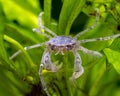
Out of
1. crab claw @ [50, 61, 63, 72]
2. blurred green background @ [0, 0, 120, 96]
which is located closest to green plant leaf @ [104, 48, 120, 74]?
blurred green background @ [0, 0, 120, 96]

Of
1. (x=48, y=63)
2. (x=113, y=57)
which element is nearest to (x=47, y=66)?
(x=48, y=63)

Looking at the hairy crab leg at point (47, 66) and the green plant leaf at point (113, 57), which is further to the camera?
the hairy crab leg at point (47, 66)

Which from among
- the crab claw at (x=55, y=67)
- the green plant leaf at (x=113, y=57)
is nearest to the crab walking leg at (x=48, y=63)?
the crab claw at (x=55, y=67)

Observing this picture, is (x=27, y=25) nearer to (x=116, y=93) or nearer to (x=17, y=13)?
(x=17, y=13)

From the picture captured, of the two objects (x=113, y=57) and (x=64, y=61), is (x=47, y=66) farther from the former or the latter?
(x=113, y=57)

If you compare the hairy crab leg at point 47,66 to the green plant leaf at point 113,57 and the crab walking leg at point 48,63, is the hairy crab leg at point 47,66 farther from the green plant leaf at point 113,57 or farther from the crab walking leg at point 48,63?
the green plant leaf at point 113,57

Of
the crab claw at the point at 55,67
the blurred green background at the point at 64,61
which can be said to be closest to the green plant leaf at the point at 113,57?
the blurred green background at the point at 64,61

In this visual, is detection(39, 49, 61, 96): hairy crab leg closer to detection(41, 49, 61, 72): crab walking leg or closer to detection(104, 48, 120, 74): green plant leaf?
detection(41, 49, 61, 72): crab walking leg

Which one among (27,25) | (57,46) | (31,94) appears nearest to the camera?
(57,46)

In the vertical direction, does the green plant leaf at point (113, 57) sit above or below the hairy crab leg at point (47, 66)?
below

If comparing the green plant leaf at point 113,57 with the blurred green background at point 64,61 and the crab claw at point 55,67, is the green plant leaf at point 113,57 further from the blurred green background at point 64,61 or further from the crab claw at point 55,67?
the crab claw at point 55,67

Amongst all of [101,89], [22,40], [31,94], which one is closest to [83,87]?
[101,89]
